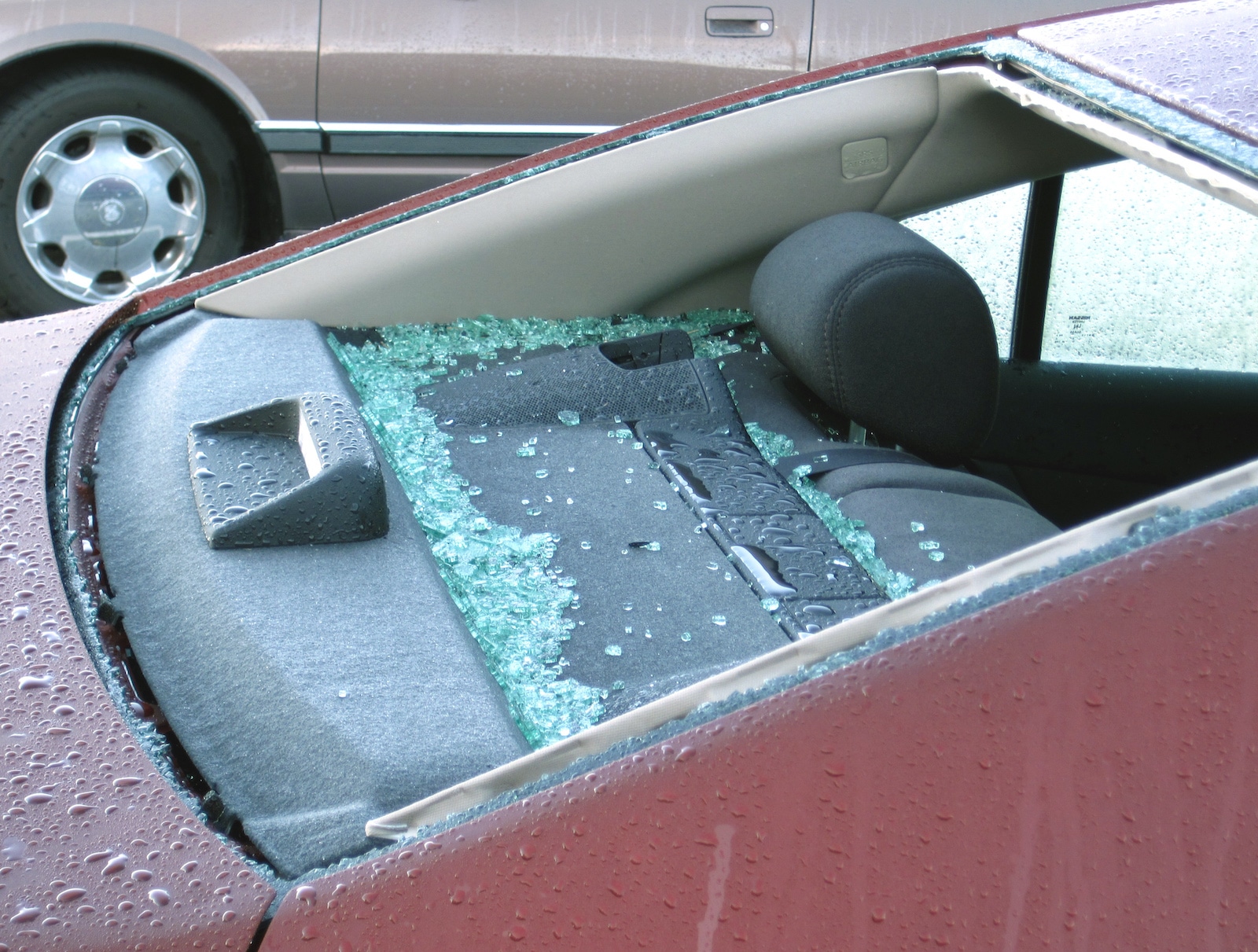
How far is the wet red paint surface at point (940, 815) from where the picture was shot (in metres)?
0.85

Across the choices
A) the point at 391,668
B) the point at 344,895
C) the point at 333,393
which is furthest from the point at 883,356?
the point at 344,895

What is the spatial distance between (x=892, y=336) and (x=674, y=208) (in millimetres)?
533

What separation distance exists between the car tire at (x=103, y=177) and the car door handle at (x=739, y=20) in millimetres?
1725

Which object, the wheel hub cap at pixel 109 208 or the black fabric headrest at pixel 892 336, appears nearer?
the black fabric headrest at pixel 892 336

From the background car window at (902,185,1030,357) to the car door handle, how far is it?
221cm

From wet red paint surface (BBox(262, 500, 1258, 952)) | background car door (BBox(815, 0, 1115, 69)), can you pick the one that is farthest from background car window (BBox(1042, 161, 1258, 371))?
background car door (BBox(815, 0, 1115, 69))

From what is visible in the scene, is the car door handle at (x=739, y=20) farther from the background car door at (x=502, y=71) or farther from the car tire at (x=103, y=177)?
the car tire at (x=103, y=177)

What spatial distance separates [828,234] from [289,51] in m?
2.75

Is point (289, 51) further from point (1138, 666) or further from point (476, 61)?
point (1138, 666)

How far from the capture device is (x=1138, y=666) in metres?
0.88

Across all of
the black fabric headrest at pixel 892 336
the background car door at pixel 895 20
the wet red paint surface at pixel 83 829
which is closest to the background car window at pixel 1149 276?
the black fabric headrest at pixel 892 336

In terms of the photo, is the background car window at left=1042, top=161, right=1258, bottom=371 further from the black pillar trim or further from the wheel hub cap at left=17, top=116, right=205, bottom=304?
the wheel hub cap at left=17, top=116, right=205, bottom=304

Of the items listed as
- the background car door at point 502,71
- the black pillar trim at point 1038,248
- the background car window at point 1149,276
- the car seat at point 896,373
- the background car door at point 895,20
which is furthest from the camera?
the background car door at point 895,20

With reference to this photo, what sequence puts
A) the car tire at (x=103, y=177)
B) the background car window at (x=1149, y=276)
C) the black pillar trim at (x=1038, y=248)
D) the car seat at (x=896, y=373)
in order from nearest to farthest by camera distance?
the car seat at (x=896, y=373) < the background car window at (x=1149, y=276) < the black pillar trim at (x=1038, y=248) < the car tire at (x=103, y=177)
